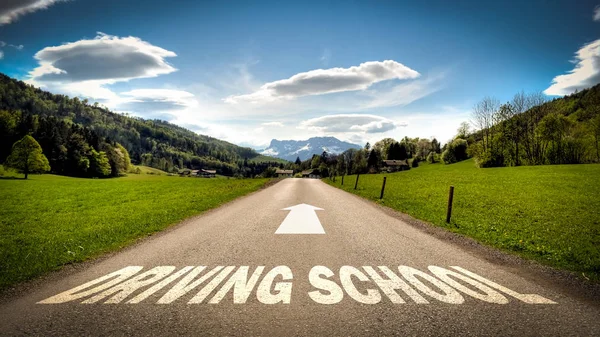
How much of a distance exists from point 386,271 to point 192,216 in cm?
1040

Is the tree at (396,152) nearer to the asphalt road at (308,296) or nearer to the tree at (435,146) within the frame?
the tree at (435,146)

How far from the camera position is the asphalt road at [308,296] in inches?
150

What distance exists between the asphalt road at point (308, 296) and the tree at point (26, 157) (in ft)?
265

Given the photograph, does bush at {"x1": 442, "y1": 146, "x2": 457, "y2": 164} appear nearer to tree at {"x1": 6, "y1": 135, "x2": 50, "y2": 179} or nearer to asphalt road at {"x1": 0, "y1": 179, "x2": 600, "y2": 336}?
asphalt road at {"x1": 0, "y1": 179, "x2": 600, "y2": 336}

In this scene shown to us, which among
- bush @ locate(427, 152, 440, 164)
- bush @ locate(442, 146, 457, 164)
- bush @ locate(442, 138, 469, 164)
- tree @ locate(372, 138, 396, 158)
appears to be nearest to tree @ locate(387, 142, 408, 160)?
tree @ locate(372, 138, 396, 158)

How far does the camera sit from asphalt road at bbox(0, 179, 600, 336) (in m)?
3.80

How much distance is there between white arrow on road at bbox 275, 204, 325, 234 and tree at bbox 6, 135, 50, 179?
7952 centimetres

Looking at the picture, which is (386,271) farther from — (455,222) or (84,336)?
(455,222)

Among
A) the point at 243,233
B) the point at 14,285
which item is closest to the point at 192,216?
the point at 243,233

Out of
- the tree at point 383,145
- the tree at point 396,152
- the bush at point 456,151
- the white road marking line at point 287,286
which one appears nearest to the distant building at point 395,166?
the tree at point 396,152

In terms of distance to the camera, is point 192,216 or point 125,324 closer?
point 125,324

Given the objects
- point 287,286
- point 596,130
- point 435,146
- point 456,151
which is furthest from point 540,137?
point 435,146

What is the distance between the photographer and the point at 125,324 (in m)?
3.89

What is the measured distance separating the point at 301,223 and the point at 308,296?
21.0 feet
